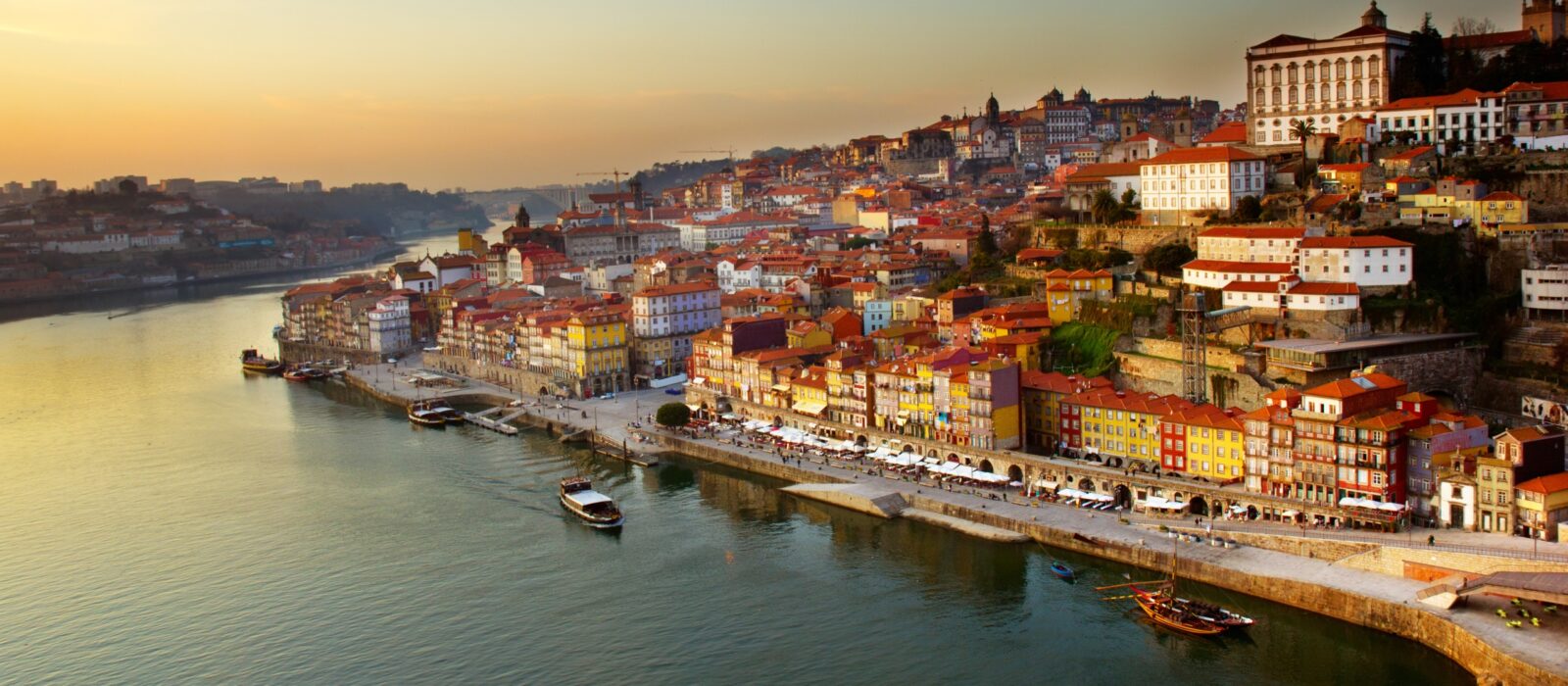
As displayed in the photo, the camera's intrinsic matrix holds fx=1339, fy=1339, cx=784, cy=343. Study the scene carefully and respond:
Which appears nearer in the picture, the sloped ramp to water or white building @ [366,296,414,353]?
the sloped ramp to water

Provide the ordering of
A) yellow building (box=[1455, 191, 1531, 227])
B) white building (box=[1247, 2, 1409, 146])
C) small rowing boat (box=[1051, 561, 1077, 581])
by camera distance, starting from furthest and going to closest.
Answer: white building (box=[1247, 2, 1409, 146])
yellow building (box=[1455, 191, 1531, 227])
small rowing boat (box=[1051, 561, 1077, 581])

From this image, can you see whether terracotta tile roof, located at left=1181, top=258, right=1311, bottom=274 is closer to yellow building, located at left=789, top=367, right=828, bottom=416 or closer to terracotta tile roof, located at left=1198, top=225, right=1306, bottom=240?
terracotta tile roof, located at left=1198, top=225, right=1306, bottom=240

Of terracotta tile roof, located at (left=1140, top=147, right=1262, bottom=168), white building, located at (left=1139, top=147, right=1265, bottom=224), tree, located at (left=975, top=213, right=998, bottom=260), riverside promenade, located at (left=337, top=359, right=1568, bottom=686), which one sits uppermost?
terracotta tile roof, located at (left=1140, top=147, right=1262, bottom=168)

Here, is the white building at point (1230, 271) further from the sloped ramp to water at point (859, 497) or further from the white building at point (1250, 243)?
the sloped ramp to water at point (859, 497)

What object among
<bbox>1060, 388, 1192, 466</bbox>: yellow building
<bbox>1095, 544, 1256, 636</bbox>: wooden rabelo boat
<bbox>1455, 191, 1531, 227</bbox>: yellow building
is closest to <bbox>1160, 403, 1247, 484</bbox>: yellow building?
<bbox>1060, 388, 1192, 466</bbox>: yellow building

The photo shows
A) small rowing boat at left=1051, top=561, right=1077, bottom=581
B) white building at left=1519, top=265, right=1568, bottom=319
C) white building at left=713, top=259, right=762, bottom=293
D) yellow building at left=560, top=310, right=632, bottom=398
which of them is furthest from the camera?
white building at left=713, top=259, right=762, bottom=293

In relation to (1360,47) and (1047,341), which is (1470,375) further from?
(1360,47)

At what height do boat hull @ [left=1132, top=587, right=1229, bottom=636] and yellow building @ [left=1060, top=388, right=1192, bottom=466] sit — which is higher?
yellow building @ [left=1060, top=388, right=1192, bottom=466]

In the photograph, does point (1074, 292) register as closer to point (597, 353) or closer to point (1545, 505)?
point (1545, 505)
